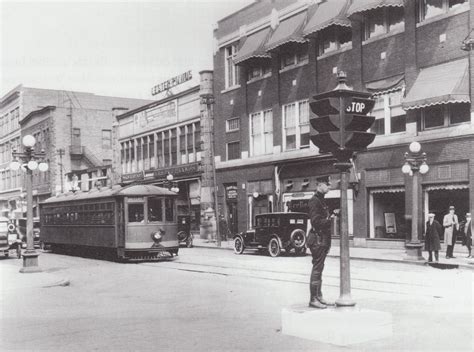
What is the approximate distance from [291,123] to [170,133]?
1419cm

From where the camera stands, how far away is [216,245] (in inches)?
1271

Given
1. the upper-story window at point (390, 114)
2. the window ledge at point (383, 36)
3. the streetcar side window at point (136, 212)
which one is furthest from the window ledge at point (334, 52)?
the streetcar side window at point (136, 212)

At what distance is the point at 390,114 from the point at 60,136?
4440 centimetres

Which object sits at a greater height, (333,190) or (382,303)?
(333,190)

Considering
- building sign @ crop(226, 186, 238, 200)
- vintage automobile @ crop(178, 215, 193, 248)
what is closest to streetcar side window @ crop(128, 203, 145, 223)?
vintage automobile @ crop(178, 215, 193, 248)

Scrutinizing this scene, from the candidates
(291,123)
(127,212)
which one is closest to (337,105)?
(127,212)

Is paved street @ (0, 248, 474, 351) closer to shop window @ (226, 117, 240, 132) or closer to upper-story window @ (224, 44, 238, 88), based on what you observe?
shop window @ (226, 117, 240, 132)

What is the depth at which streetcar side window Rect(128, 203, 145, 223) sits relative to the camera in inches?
864

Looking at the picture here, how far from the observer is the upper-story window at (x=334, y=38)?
28.4 metres

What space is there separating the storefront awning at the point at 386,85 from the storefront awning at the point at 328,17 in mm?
2948

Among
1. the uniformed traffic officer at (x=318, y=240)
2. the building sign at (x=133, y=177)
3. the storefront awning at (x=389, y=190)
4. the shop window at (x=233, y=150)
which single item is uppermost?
the shop window at (x=233, y=150)

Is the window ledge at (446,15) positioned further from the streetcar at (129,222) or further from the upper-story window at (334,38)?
the streetcar at (129,222)

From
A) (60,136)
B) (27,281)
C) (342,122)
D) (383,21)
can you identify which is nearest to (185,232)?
(383,21)

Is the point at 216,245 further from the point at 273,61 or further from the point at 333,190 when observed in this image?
the point at 273,61
